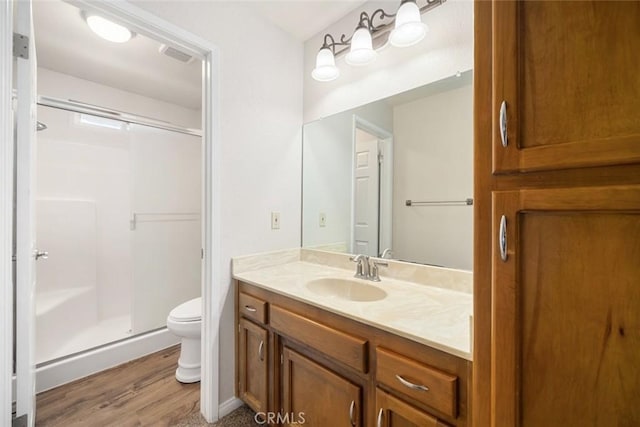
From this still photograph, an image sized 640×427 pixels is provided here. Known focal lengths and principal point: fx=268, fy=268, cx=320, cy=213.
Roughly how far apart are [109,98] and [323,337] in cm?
284

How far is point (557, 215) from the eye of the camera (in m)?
0.56

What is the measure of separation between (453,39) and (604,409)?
1.43 m

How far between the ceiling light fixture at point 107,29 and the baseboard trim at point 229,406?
2225mm

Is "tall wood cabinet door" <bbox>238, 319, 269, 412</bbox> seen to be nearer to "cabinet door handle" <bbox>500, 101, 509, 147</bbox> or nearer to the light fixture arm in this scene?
"cabinet door handle" <bbox>500, 101, 509, 147</bbox>

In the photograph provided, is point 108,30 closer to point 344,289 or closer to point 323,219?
point 323,219

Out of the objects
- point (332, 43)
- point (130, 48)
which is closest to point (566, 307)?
point (332, 43)

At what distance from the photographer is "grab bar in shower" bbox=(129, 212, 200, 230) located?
8.13 ft

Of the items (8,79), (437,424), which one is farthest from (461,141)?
(8,79)

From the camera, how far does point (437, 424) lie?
78 cm

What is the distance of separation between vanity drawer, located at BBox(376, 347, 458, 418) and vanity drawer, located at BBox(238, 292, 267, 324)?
2.17 feet

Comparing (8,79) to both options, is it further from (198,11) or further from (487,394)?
(487,394)

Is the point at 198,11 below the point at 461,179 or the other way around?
the other way around

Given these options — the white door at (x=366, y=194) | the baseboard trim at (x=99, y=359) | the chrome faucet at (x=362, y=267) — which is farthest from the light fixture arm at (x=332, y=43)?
the baseboard trim at (x=99, y=359)

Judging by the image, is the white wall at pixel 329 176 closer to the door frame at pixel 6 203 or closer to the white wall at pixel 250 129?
the white wall at pixel 250 129
